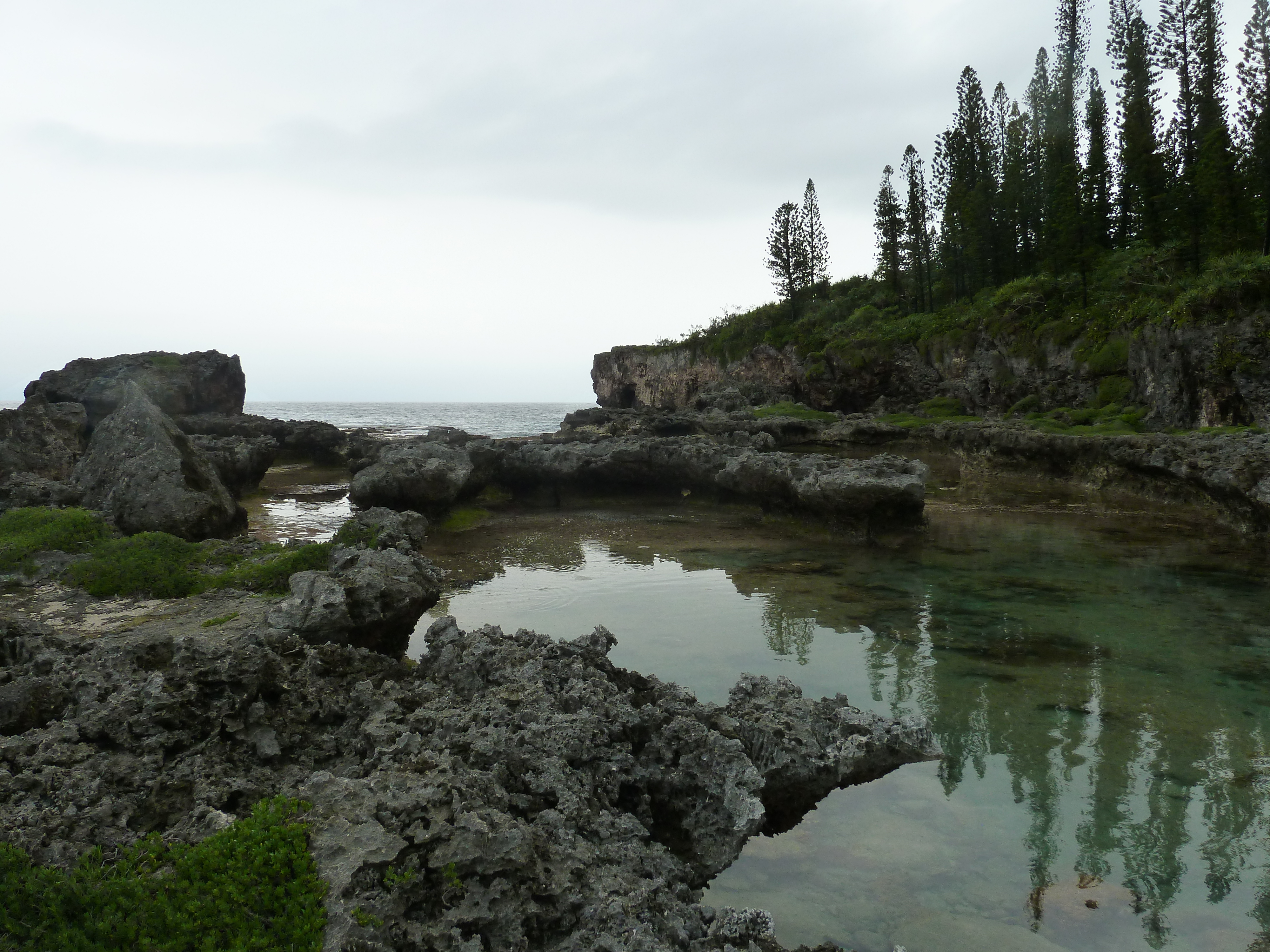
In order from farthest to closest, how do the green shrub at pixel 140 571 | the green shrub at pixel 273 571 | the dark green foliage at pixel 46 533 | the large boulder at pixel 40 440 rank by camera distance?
the large boulder at pixel 40 440 < the dark green foliage at pixel 46 533 < the green shrub at pixel 273 571 < the green shrub at pixel 140 571

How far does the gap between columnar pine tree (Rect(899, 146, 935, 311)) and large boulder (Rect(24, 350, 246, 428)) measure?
49.2 metres

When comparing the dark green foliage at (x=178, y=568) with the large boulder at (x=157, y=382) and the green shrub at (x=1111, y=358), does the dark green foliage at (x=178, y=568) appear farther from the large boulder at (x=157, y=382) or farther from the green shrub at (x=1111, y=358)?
the green shrub at (x=1111, y=358)

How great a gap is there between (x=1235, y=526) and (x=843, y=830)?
15.4 metres

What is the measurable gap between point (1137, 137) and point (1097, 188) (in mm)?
3167

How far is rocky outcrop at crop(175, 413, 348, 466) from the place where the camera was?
35906 mm

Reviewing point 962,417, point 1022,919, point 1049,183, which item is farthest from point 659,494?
point 1049,183

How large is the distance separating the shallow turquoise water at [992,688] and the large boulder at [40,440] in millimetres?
10751

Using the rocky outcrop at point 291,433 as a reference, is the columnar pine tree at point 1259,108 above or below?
above

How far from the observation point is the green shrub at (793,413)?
43844 mm

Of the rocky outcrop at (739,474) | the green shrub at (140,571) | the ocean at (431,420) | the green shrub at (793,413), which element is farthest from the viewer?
the ocean at (431,420)

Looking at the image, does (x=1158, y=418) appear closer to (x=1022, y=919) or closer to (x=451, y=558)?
(x=451, y=558)

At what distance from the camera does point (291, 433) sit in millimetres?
37062

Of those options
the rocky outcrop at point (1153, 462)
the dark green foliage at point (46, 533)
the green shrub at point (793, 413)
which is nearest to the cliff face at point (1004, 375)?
the rocky outcrop at point (1153, 462)

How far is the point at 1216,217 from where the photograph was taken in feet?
113
